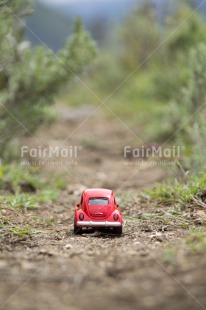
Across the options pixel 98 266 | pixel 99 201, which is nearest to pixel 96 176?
pixel 99 201

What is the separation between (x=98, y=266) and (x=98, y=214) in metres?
1.04

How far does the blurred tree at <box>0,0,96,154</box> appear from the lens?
22.5 feet

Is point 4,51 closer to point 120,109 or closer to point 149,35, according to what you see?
point 120,109

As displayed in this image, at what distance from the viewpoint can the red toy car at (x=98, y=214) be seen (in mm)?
3955

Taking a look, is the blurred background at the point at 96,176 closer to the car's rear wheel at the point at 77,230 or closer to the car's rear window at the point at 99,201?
the car's rear wheel at the point at 77,230

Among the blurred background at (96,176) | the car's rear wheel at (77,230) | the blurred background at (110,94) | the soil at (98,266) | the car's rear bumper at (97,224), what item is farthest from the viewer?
the blurred background at (110,94)

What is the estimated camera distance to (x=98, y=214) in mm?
4020

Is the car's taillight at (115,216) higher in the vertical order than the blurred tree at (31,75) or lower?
lower

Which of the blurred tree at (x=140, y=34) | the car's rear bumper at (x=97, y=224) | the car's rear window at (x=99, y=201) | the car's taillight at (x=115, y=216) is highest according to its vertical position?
the blurred tree at (x=140, y=34)

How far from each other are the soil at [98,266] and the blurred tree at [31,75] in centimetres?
207

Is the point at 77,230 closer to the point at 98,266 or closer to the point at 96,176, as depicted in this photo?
the point at 98,266

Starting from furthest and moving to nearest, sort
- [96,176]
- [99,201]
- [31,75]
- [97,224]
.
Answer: [96,176] < [31,75] < [99,201] < [97,224]

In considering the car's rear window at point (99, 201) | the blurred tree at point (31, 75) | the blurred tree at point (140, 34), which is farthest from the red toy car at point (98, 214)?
the blurred tree at point (140, 34)

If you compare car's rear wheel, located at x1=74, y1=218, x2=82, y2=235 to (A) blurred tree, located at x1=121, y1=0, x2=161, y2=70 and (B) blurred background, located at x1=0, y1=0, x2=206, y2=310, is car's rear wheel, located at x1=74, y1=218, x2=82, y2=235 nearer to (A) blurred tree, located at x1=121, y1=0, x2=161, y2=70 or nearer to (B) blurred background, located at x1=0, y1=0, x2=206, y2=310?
(B) blurred background, located at x1=0, y1=0, x2=206, y2=310
